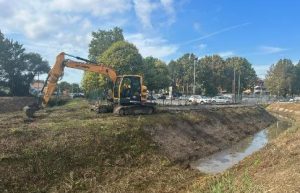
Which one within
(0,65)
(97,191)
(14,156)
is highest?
(0,65)

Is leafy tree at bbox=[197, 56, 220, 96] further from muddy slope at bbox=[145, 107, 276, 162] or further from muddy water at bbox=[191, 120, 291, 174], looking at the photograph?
muddy water at bbox=[191, 120, 291, 174]

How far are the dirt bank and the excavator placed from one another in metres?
2.26

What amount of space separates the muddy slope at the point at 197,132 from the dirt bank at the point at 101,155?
0.12 metres

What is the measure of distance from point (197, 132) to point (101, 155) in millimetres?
14185

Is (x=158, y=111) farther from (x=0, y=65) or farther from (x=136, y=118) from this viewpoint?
(x=0, y=65)

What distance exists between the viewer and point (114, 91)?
36125 millimetres

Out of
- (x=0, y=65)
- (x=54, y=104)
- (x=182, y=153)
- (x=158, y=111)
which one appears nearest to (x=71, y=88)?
(x=0, y=65)

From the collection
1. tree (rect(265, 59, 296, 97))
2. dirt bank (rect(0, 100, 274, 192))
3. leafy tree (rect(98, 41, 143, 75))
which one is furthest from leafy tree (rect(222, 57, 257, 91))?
dirt bank (rect(0, 100, 274, 192))

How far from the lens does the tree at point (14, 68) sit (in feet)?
243

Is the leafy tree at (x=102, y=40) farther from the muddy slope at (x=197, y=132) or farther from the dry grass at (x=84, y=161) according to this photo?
the dry grass at (x=84, y=161)

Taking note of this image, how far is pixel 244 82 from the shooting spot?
436 feet

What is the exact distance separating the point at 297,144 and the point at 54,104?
154 ft

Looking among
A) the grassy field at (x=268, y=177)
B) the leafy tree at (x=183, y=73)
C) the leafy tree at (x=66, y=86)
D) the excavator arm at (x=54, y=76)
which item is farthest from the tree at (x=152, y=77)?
the grassy field at (x=268, y=177)

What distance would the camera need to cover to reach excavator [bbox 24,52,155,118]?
33.6 meters
